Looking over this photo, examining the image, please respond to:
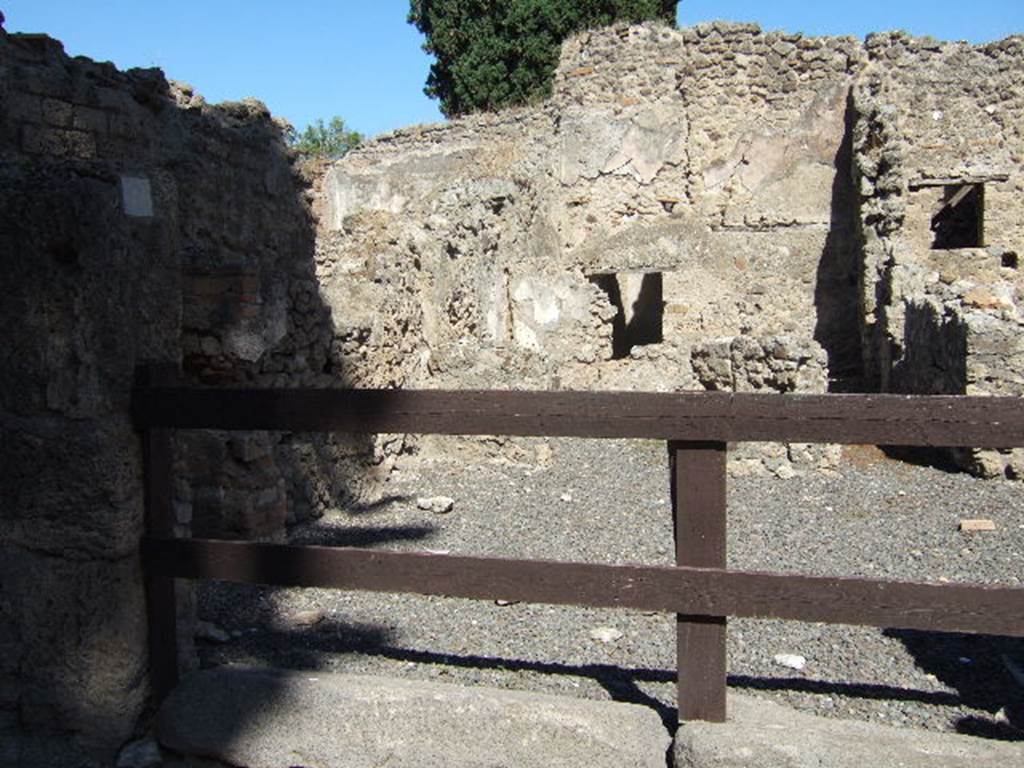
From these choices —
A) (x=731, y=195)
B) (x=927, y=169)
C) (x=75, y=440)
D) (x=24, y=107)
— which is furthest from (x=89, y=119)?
(x=927, y=169)

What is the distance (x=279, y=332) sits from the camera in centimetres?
628

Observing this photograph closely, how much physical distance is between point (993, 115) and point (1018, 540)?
9.01 metres

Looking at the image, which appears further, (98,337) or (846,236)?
(846,236)

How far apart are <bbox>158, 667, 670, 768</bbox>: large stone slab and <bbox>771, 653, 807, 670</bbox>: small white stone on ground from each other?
4.58ft

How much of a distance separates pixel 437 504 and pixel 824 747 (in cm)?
457

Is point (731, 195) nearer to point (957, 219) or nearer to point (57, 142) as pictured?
point (957, 219)

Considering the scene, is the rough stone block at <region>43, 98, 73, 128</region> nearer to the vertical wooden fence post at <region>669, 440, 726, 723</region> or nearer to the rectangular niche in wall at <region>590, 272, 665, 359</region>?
the vertical wooden fence post at <region>669, 440, 726, 723</region>

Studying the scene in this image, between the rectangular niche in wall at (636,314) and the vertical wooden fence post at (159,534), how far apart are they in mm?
14050

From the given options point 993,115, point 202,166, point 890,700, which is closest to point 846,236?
point 993,115

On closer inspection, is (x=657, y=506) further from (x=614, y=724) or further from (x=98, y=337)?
(x=98, y=337)

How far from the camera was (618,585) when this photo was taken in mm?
2287

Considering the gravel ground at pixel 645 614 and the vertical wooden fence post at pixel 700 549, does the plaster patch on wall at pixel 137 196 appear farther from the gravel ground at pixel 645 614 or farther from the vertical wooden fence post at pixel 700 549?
the gravel ground at pixel 645 614

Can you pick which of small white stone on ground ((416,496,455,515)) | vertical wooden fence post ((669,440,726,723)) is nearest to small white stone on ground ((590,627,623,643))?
vertical wooden fence post ((669,440,726,723))

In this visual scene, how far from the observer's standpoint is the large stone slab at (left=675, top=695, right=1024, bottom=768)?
6.89 ft
